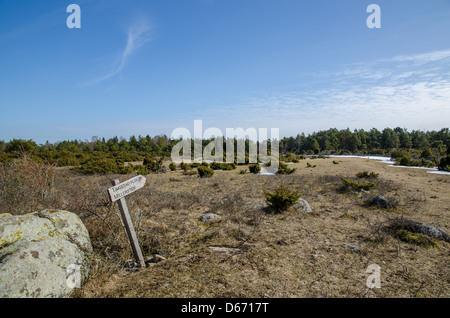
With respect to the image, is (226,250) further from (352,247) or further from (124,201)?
(352,247)

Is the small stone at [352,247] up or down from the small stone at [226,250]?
down

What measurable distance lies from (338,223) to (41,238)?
686cm

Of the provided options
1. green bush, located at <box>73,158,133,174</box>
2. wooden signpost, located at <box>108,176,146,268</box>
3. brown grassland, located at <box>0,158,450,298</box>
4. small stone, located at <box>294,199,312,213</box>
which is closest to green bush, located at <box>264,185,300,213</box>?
brown grassland, located at <box>0,158,450,298</box>

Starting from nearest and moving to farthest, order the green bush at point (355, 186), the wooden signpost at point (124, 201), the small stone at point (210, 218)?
the wooden signpost at point (124, 201) → the small stone at point (210, 218) → the green bush at point (355, 186)

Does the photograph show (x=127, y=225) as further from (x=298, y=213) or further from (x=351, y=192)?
(x=351, y=192)

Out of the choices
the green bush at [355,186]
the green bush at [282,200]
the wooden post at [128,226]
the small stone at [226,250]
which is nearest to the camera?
the wooden post at [128,226]

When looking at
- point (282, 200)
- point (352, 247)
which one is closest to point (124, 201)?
point (352, 247)

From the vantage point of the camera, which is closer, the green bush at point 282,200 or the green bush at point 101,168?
the green bush at point 282,200

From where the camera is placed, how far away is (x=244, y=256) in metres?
3.95

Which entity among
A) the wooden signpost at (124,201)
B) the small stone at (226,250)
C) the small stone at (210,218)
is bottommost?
the small stone at (210,218)

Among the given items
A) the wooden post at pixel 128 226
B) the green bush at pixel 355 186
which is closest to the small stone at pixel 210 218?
the wooden post at pixel 128 226

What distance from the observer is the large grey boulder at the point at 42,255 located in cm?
244

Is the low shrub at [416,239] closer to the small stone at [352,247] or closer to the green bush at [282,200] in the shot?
the small stone at [352,247]
